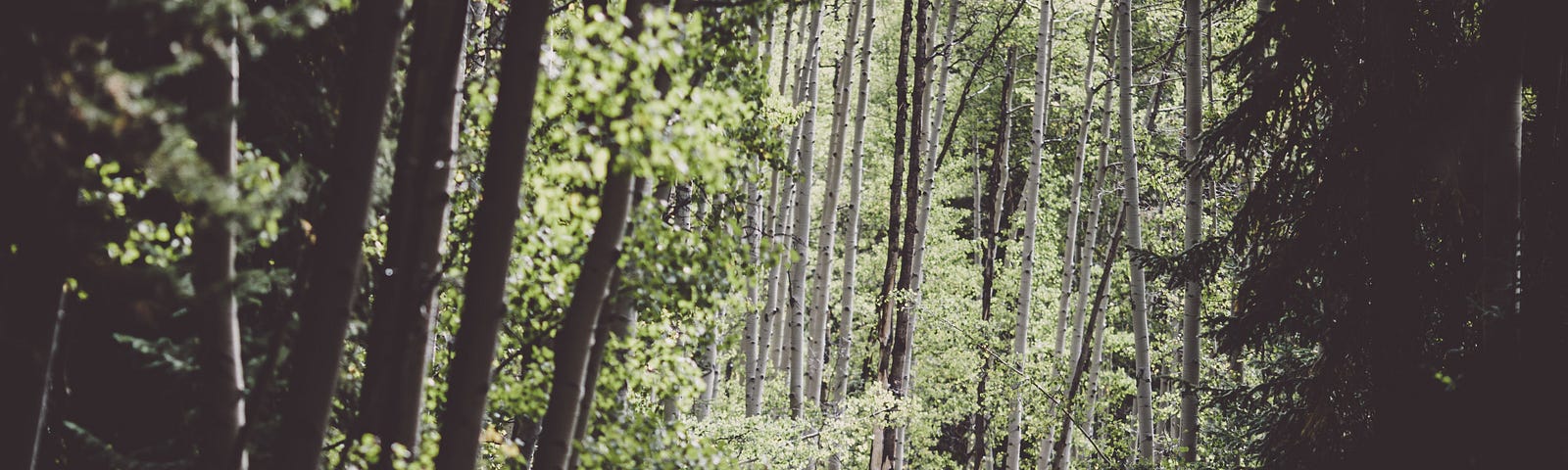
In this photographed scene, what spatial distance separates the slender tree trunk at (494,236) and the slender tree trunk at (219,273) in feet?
1.93

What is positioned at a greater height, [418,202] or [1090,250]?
[1090,250]

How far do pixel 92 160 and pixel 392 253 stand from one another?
2.78ft

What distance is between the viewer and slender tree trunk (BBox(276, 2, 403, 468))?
9.18ft

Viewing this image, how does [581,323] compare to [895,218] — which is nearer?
[581,323]

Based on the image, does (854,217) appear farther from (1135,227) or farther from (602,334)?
(602,334)

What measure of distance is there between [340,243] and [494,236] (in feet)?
1.38

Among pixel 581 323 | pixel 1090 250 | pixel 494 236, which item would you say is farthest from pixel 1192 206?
pixel 494 236

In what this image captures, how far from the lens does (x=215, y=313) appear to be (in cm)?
274

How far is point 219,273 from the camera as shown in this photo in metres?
2.64

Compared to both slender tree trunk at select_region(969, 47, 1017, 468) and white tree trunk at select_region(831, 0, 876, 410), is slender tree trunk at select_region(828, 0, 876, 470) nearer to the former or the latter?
white tree trunk at select_region(831, 0, 876, 410)

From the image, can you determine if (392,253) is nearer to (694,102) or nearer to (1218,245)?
(694,102)

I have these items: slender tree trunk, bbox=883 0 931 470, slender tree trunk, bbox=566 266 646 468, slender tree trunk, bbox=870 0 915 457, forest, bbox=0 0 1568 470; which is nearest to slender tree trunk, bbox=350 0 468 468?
forest, bbox=0 0 1568 470

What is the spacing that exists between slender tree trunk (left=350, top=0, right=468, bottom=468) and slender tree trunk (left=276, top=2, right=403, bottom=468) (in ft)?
0.60

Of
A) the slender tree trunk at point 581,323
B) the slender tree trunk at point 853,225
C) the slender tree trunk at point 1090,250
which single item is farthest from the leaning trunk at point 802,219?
the slender tree trunk at point 581,323
